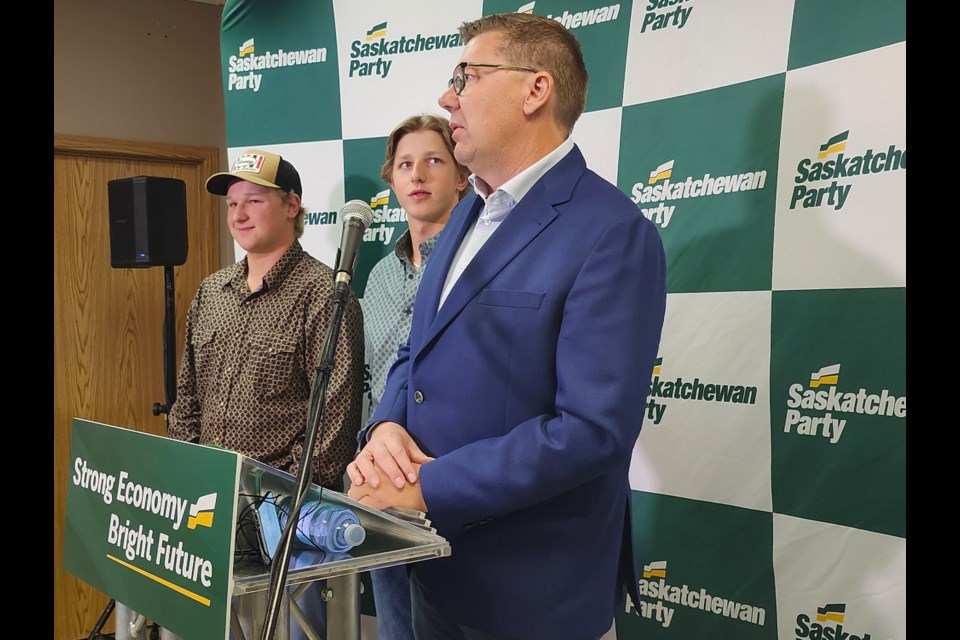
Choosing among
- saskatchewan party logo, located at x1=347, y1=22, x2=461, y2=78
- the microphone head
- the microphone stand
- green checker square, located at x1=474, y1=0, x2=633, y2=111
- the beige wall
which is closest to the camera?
the microphone stand

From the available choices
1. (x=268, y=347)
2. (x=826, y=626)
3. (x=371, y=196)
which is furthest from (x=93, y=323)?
(x=826, y=626)

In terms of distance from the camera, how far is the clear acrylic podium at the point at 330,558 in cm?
111

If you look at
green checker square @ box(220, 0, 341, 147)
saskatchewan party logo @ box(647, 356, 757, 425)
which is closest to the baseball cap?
green checker square @ box(220, 0, 341, 147)

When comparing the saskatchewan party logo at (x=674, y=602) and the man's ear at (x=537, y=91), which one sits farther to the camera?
the saskatchewan party logo at (x=674, y=602)

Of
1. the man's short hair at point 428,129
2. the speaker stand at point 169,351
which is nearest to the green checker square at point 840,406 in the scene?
the man's short hair at point 428,129

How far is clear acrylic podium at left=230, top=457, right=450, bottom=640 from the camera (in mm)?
1112

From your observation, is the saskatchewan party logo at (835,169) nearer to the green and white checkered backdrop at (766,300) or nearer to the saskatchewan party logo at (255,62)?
the green and white checkered backdrop at (766,300)

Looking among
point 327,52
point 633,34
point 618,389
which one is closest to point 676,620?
point 618,389

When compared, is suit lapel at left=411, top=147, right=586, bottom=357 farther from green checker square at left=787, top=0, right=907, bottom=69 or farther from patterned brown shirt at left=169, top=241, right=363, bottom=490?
patterned brown shirt at left=169, top=241, right=363, bottom=490

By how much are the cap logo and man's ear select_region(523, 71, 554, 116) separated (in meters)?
1.41

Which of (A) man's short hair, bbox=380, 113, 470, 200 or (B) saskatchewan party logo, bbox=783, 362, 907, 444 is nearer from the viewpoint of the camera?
(B) saskatchewan party logo, bbox=783, 362, 907, 444

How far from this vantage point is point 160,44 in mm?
4398

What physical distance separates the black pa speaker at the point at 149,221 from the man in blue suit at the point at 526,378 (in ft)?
7.38
